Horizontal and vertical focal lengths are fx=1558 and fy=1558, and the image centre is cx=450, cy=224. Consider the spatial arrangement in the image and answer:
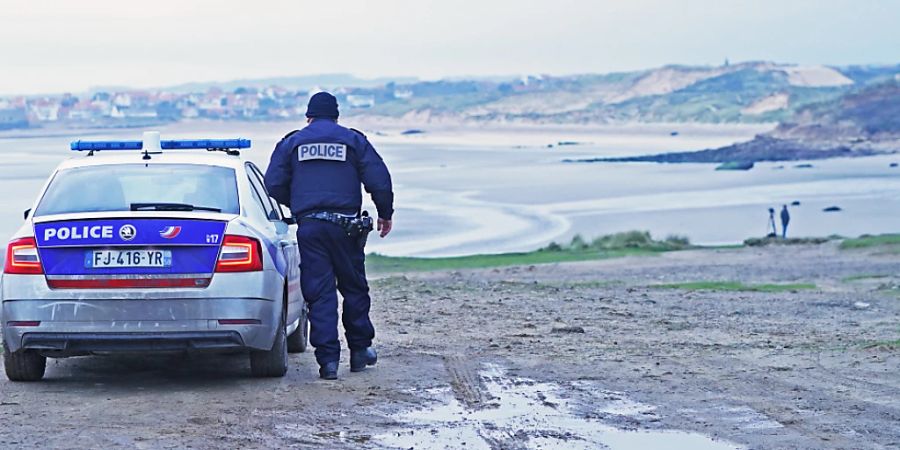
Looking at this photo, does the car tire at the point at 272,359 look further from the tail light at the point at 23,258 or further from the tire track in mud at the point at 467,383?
the tail light at the point at 23,258

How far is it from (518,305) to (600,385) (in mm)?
6427

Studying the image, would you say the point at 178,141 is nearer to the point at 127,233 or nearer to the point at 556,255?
the point at 127,233

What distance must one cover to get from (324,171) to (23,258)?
1923 mm

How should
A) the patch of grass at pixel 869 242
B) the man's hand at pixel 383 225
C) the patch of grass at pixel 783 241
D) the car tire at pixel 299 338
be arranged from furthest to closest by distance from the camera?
the patch of grass at pixel 783 241
the patch of grass at pixel 869 242
the car tire at pixel 299 338
the man's hand at pixel 383 225

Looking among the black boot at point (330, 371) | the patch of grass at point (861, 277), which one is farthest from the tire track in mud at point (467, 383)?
the patch of grass at point (861, 277)

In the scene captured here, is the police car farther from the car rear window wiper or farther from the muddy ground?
the muddy ground

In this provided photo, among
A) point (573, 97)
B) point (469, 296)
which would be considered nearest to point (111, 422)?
point (469, 296)

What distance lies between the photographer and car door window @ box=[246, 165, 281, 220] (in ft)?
33.1

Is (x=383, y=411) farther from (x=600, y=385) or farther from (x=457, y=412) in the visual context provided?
(x=600, y=385)

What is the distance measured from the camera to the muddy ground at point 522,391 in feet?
25.2

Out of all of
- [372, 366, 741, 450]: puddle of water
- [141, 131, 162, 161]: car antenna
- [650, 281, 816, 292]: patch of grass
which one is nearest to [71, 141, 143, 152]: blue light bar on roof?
[141, 131, 162, 161]: car antenna

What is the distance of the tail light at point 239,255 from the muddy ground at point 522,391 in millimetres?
736

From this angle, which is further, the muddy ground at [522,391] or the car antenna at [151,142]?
the car antenna at [151,142]

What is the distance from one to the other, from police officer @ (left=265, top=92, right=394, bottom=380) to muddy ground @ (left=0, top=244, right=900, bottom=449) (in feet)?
1.48
